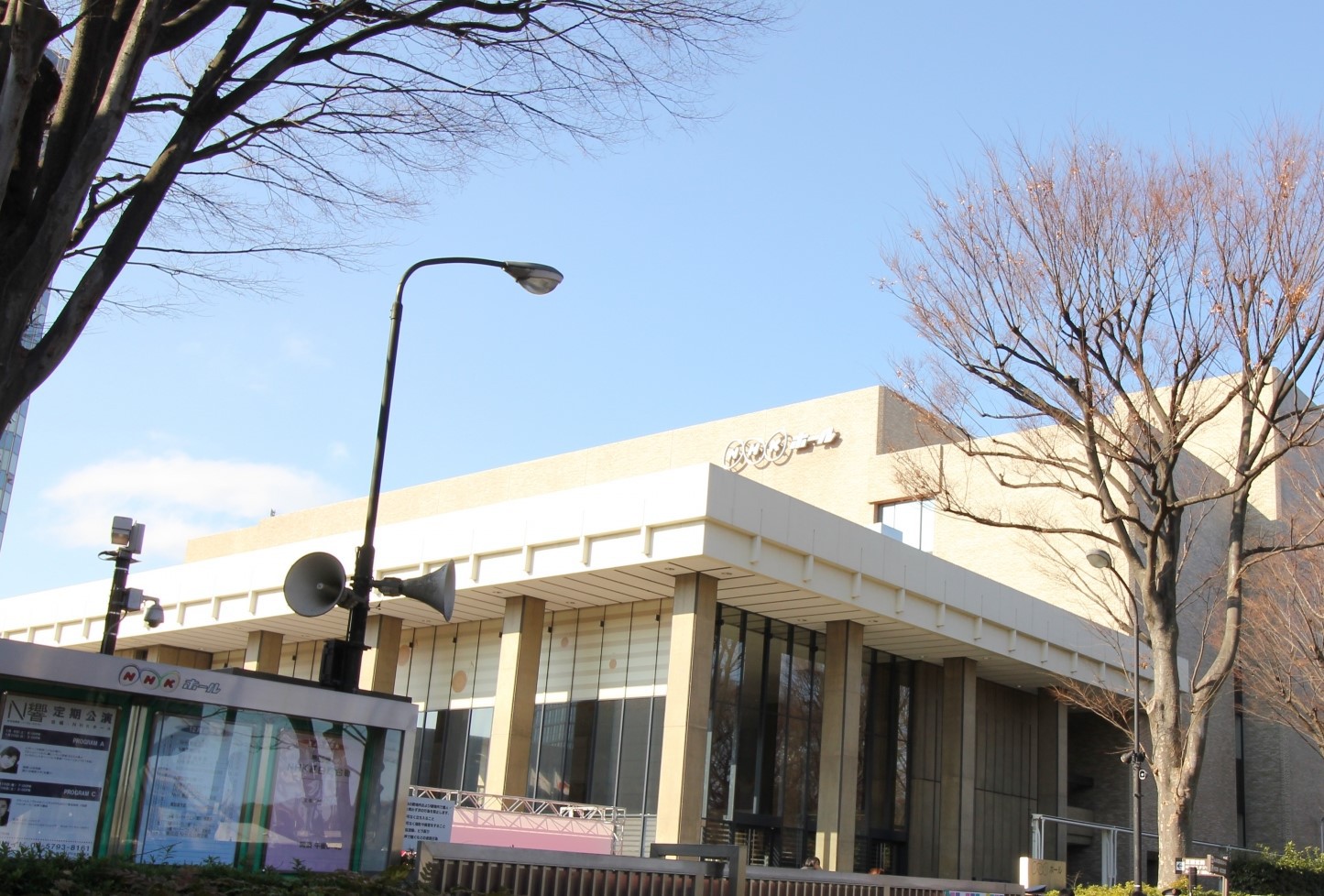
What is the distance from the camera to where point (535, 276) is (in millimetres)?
13008

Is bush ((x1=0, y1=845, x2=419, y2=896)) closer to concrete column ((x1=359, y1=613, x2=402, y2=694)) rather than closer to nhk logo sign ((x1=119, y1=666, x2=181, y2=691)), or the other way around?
nhk logo sign ((x1=119, y1=666, x2=181, y2=691))

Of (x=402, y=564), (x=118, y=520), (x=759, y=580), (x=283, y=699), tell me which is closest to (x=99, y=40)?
(x=283, y=699)

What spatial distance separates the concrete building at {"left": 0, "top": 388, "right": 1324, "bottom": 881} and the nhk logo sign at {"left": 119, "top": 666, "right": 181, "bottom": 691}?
605 inches

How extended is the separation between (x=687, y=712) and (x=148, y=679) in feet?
53.8

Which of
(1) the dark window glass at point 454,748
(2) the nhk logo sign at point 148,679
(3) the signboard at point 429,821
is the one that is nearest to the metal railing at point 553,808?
(1) the dark window glass at point 454,748

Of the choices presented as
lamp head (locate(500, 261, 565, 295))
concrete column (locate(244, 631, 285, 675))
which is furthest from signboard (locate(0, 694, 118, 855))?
concrete column (locate(244, 631, 285, 675))

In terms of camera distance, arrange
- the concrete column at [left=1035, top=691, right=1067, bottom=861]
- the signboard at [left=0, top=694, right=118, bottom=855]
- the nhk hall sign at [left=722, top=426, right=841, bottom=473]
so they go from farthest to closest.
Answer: the nhk hall sign at [left=722, top=426, right=841, bottom=473], the concrete column at [left=1035, top=691, right=1067, bottom=861], the signboard at [left=0, top=694, right=118, bottom=855]

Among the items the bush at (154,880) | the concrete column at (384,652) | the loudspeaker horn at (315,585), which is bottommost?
the bush at (154,880)

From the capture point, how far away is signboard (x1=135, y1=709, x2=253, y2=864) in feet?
28.0

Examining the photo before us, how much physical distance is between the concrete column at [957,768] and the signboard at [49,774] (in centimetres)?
2607

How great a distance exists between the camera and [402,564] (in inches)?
1126

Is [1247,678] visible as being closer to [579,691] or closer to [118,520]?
[579,691]

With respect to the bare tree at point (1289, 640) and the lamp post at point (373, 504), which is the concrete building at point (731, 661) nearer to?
the bare tree at point (1289, 640)

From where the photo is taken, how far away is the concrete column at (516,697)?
2603cm
